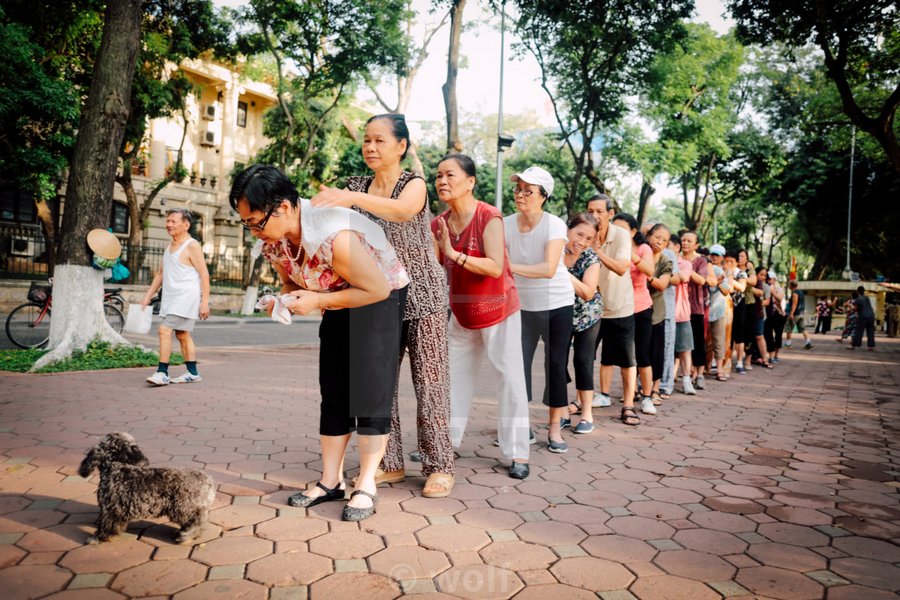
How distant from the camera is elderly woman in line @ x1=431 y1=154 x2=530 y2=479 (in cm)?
362

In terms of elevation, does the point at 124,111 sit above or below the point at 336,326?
above

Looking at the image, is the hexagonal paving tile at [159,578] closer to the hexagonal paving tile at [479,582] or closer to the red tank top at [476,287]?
the hexagonal paving tile at [479,582]

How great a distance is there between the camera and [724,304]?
871 cm

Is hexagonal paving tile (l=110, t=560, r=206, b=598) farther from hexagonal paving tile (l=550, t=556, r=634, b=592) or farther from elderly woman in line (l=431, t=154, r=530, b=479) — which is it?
elderly woman in line (l=431, t=154, r=530, b=479)

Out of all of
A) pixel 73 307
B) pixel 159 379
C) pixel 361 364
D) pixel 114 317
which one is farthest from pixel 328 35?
pixel 361 364

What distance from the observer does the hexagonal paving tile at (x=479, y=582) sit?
232 cm

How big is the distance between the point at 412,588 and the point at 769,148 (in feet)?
96.7

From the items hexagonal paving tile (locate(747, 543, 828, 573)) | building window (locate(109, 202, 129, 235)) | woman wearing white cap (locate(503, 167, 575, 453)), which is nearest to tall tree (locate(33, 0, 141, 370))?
woman wearing white cap (locate(503, 167, 575, 453))

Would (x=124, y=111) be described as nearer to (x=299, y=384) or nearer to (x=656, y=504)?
(x=299, y=384)

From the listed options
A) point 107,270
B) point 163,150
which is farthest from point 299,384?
point 163,150

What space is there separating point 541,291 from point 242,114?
30824mm

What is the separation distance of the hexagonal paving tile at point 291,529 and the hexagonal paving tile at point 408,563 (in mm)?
387

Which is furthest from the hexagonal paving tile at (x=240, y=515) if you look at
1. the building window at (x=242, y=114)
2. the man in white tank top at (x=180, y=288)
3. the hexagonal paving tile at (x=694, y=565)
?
the building window at (x=242, y=114)

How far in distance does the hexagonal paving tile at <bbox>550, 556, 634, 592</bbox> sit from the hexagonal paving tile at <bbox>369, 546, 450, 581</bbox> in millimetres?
473
